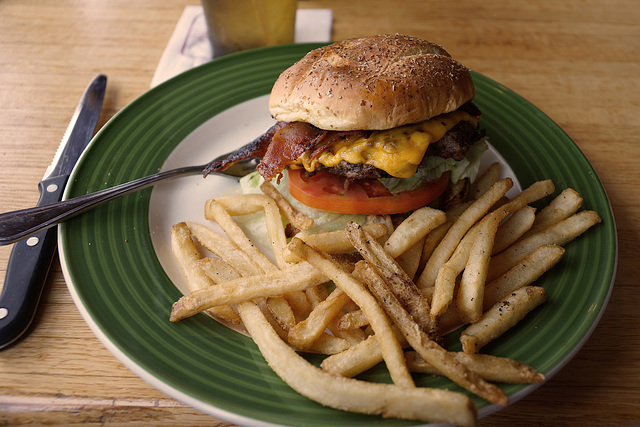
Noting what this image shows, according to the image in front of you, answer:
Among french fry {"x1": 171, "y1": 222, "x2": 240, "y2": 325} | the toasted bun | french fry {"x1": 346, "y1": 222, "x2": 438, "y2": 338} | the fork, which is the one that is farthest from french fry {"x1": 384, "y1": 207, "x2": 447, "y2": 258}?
the fork

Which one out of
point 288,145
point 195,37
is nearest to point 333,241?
point 288,145

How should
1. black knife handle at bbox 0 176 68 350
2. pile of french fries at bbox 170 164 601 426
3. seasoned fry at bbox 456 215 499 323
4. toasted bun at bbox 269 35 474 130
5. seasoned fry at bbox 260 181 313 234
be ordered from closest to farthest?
1. pile of french fries at bbox 170 164 601 426
2. seasoned fry at bbox 456 215 499 323
3. black knife handle at bbox 0 176 68 350
4. toasted bun at bbox 269 35 474 130
5. seasoned fry at bbox 260 181 313 234

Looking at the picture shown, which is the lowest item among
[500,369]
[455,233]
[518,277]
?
[500,369]

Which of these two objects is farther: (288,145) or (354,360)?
(288,145)

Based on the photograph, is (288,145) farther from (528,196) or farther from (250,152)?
(528,196)

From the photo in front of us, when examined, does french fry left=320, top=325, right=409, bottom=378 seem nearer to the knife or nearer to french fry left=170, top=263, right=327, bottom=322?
french fry left=170, top=263, right=327, bottom=322

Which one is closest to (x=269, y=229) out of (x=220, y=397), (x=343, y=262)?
(x=343, y=262)
